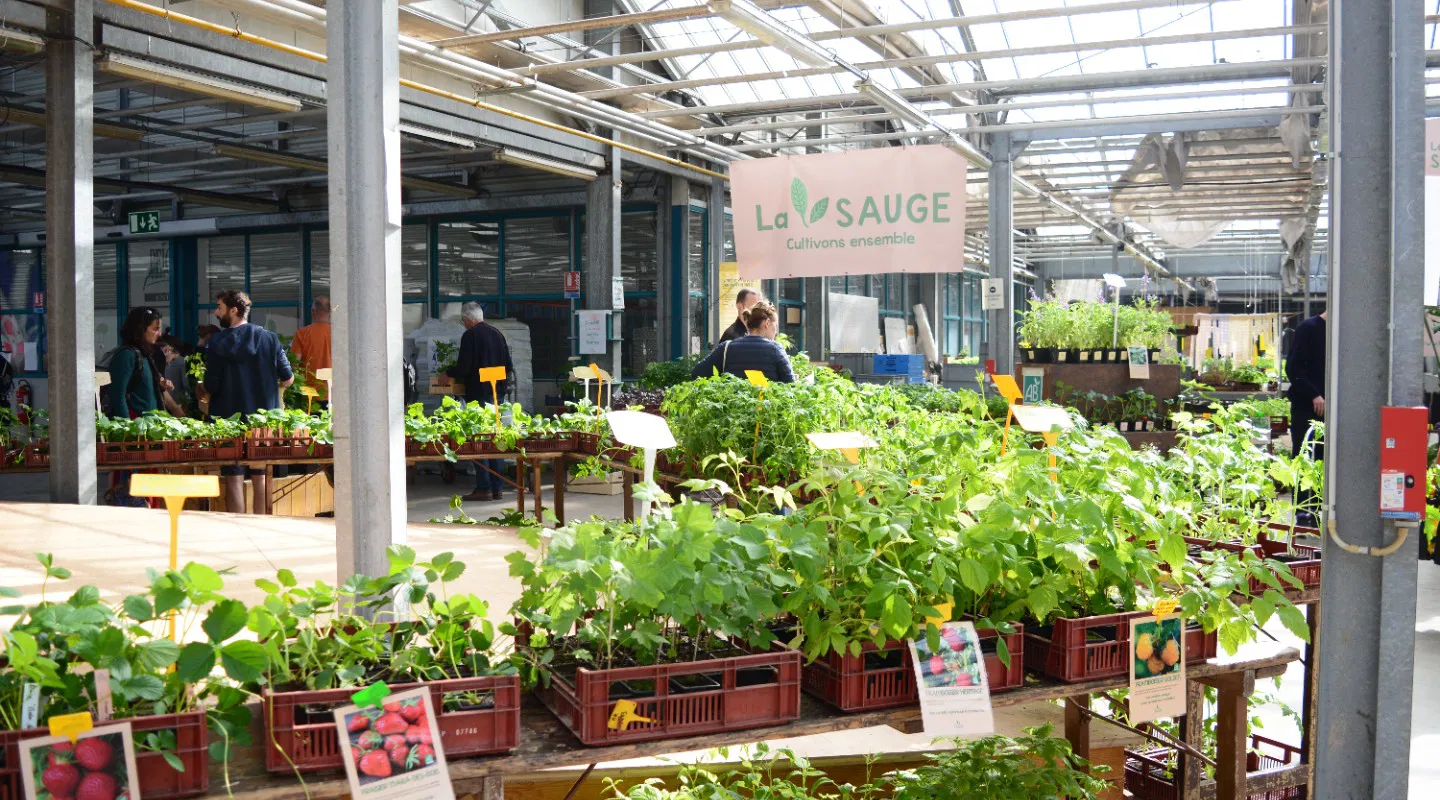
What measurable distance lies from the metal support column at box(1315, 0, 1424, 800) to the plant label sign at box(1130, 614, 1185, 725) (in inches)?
13.1

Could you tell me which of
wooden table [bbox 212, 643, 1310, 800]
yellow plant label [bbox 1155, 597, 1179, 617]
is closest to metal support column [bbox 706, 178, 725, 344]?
wooden table [bbox 212, 643, 1310, 800]

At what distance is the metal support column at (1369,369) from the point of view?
2189mm

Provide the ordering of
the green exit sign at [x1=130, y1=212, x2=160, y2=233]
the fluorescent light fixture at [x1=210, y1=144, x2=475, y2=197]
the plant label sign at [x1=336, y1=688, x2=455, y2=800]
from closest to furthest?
the plant label sign at [x1=336, y1=688, x2=455, y2=800] < the fluorescent light fixture at [x1=210, y1=144, x2=475, y2=197] < the green exit sign at [x1=130, y1=212, x2=160, y2=233]

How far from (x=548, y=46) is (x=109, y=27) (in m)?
3.94

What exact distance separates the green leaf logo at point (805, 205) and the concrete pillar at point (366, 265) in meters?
4.29

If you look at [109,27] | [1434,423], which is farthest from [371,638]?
[1434,423]

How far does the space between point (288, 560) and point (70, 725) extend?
8.31 feet

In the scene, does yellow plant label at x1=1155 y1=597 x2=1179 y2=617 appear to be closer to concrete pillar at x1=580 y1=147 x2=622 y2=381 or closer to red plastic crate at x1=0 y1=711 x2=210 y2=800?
red plastic crate at x1=0 y1=711 x2=210 y2=800

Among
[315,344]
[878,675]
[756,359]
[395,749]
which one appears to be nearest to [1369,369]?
[878,675]

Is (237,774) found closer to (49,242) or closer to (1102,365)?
(49,242)

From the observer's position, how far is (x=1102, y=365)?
292 inches

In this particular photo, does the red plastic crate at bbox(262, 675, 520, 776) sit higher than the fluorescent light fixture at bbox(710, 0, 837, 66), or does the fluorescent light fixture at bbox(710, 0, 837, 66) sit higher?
the fluorescent light fixture at bbox(710, 0, 837, 66)

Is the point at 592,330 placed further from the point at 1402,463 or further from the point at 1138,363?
the point at 1402,463

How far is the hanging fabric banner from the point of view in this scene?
6066mm
